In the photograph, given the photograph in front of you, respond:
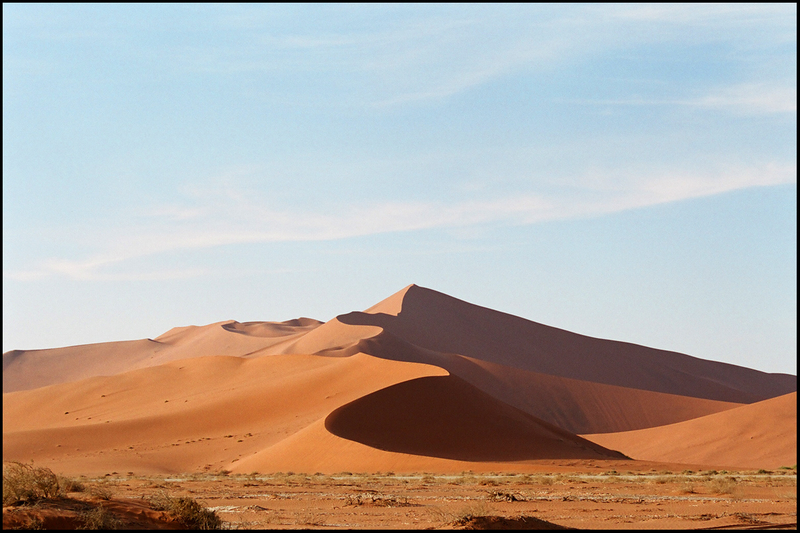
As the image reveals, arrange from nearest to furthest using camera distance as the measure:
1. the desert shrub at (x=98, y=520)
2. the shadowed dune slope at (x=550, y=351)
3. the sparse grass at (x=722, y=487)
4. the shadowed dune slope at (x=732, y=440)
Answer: the desert shrub at (x=98, y=520) → the sparse grass at (x=722, y=487) → the shadowed dune slope at (x=732, y=440) → the shadowed dune slope at (x=550, y=351)

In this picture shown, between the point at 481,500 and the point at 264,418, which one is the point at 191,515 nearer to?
the point at 481,500

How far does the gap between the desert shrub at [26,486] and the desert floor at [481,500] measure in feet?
1.42

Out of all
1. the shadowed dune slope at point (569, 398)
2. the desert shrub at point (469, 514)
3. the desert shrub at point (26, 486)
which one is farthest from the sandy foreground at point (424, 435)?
the desert shrub at point (26, 486)

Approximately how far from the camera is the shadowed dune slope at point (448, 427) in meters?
33.7

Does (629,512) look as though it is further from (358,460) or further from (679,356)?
(679,356)

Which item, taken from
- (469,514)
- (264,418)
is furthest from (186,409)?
(469,514)

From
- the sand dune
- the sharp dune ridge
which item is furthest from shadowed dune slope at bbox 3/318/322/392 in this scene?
the sand dune

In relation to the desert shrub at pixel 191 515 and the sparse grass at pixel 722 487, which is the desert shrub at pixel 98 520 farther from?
the sparse grass at pixel 722 487

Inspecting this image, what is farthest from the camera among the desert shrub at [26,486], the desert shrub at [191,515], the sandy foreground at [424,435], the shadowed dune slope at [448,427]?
the shadowed dune slope at [448,427]

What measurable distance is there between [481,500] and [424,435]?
1766 cm

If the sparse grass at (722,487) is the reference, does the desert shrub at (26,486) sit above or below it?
above

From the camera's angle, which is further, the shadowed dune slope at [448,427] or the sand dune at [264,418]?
the sand dune at [264,418]

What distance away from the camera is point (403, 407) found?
37031 mm

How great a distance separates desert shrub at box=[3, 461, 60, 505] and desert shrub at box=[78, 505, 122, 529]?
3.63ft
